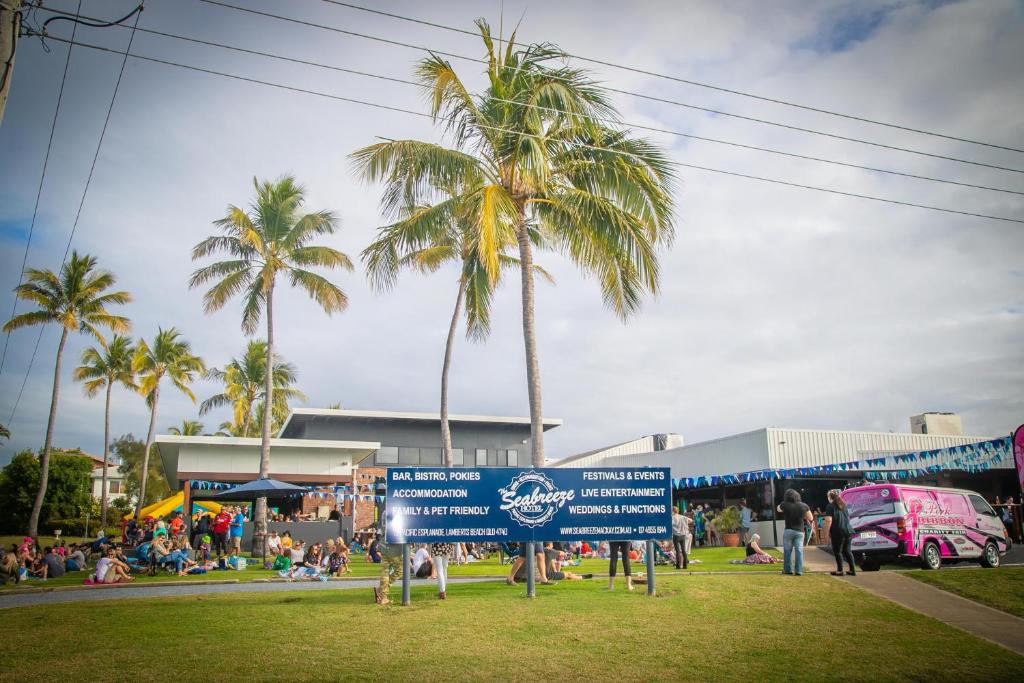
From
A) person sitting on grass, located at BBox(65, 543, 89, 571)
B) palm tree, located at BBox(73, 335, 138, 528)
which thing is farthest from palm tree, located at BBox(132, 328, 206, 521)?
person sitting on grass, located at BBox(65, 543, 89, 571)

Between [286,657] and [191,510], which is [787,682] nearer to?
[286,657]

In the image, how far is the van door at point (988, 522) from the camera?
55.8 feet

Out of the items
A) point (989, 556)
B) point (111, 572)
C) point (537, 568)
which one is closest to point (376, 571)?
point (111, 572)

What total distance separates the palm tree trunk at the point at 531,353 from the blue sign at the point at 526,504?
7.62ft

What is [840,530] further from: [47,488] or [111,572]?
[47,488]

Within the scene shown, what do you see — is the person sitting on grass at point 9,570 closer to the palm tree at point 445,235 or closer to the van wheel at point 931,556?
the palm tree at point 445,235

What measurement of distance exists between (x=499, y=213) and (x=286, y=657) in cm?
949

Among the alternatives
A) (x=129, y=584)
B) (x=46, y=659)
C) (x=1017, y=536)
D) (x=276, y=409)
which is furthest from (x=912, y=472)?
(x=276, y=409)

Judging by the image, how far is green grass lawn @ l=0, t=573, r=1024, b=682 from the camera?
7.79 m

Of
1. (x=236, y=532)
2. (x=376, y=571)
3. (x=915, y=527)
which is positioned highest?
(x=915, y=527)

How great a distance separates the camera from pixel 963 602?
11.9m

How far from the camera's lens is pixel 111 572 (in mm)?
17859

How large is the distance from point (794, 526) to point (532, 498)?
518cm

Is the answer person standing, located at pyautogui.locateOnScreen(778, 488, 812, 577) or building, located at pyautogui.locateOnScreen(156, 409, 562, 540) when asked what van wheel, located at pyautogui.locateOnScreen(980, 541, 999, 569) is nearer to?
person standing, located at pyautogui.locateOnScreen(778, 488, 812, 577)
